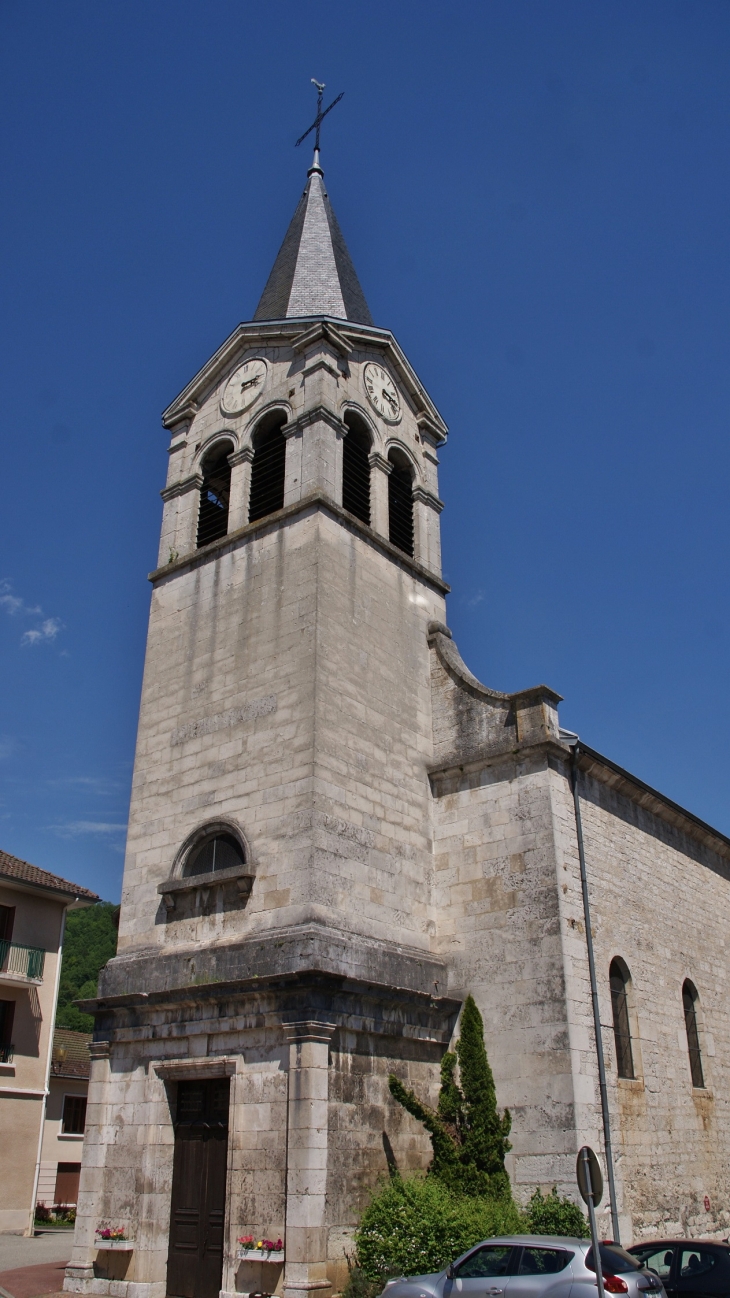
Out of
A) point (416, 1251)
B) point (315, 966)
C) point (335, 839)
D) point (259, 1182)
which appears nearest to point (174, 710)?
point (335, 839)

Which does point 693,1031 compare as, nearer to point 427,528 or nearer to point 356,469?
point 427,528

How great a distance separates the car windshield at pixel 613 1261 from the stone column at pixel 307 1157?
11.7 ft

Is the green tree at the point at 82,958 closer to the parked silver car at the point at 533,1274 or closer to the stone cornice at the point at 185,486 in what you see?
the stone cornice at the point at 185,486

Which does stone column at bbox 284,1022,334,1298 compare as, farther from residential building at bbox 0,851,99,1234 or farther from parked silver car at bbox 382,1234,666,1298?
residential building at bbox 0,851,99,1234

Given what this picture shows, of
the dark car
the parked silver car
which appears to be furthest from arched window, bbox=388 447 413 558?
the parked silver car

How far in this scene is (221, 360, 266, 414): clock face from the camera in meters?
19.0

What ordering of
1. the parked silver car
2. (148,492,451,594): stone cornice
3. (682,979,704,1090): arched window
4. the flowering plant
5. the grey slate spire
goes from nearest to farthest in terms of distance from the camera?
the parked silver car < the flowering plant < (148,492,451,594): stone cornice < (682,979,704,1090): arched window < the grey slate spire

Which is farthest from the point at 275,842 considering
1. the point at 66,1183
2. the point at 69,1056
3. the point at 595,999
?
the point at 69,1056

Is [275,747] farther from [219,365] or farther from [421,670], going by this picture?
[219,365]

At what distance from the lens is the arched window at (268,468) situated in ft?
58.1

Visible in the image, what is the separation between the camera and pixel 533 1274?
30.4 feet

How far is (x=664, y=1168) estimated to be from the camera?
1466cm

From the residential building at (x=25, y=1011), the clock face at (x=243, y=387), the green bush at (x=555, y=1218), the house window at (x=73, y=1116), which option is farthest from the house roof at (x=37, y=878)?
the green bush at (x=555, y=1218)

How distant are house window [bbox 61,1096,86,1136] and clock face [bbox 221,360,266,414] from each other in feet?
64.4
